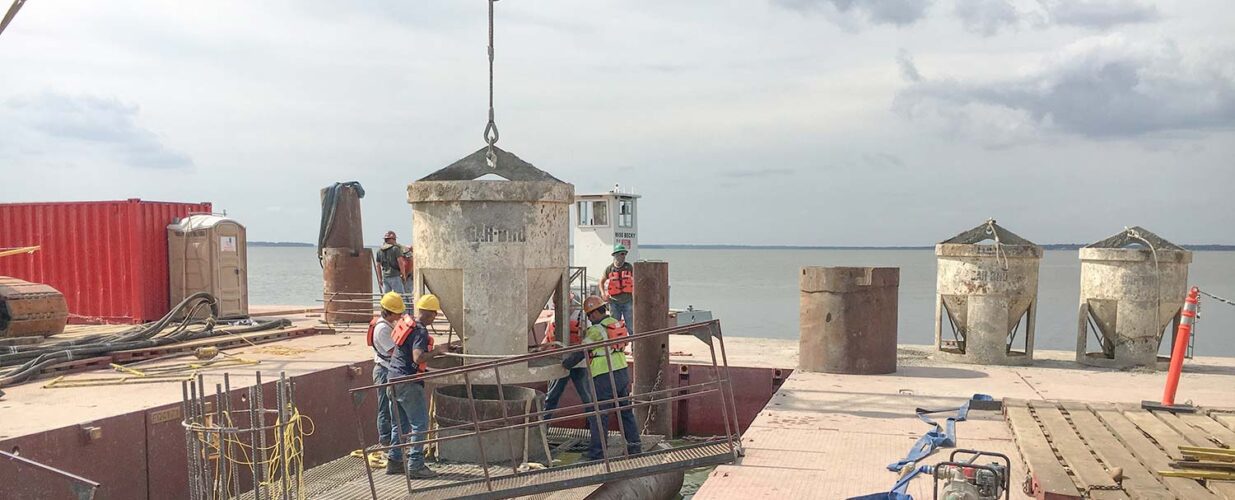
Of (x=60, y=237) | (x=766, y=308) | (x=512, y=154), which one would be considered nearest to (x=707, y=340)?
(x=512, y=154)

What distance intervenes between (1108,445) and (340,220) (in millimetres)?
14202

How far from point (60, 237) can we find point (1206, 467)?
18169 millimetres

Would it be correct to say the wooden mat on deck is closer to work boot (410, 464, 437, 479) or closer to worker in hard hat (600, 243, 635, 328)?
work boot (410, 464, 437, 479)

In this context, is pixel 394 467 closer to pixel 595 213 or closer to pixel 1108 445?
pixel 1108 445

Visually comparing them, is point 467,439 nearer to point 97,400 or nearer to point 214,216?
point 97,400

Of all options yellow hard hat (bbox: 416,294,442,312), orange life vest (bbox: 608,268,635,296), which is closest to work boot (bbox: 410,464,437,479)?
yellow hard hat (bbox: 416,294,442,312)

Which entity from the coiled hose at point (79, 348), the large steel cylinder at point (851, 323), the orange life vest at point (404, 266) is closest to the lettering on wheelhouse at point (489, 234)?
the large steel cylinder at point (851, 323)

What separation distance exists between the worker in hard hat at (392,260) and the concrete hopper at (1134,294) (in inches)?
445

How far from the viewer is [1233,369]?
12586 mm

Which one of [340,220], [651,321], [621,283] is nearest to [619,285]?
[621,283]

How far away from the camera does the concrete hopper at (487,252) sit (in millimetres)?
9156

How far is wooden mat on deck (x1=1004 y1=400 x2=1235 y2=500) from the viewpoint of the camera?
5.50m

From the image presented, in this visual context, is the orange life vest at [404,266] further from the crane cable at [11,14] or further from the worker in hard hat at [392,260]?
the crane cable at [11,14]

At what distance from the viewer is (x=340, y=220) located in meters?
17.5
